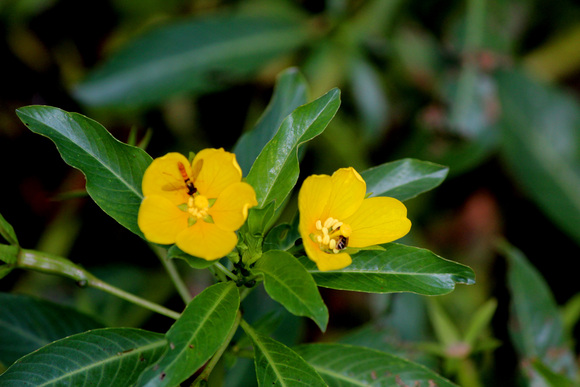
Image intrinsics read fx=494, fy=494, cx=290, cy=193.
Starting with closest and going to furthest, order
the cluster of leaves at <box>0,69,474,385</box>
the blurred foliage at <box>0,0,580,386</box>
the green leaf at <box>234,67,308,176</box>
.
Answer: the cluster of leaves at <box>0,69,474,385</box> → the green leaf at <box>234,67,308,176</box> → the blurred foliage at <box>0,0,580,386</box>

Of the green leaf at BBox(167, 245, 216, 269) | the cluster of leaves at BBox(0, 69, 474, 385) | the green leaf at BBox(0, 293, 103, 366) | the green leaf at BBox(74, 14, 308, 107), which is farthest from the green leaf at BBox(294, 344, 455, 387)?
the green leaf at BBox(74, 14, 308, 107)

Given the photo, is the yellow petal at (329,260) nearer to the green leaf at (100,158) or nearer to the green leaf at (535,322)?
the green leaf at (100,158)

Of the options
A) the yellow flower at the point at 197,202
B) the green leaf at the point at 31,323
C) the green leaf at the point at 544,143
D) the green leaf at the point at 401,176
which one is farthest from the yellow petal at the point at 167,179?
the green leaf at the point at 544,143

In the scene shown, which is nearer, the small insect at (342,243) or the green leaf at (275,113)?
the small insect at (342,243)

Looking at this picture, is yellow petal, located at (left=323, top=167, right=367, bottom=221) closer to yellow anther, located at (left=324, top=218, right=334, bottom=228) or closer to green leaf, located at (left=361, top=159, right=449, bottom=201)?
yellow anther, located at (left=324, top=218, right=334, bottom=228)

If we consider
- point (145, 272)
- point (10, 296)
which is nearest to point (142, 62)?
point (145, 272)

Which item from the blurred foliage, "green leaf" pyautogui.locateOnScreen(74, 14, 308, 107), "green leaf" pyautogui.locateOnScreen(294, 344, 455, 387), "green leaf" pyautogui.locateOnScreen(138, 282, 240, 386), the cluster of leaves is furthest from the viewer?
the blurred foliage
